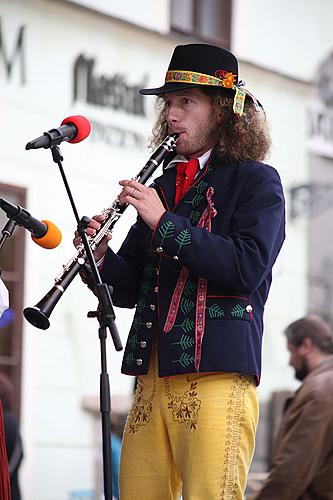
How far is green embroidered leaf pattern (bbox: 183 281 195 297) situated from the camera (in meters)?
3.47

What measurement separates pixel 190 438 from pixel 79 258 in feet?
1.99

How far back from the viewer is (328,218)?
31.3 feet

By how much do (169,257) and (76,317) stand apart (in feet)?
14.4

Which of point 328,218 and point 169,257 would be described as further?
point 328,218

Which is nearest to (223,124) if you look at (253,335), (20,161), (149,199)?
(149,199)

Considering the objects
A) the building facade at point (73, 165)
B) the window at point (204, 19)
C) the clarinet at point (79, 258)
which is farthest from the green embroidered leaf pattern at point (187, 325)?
the window at point (204, 19)

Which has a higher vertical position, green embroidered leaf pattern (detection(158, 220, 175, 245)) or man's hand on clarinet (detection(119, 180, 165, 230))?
man's hand on clarinet (detection(119, 180, 165, 230))

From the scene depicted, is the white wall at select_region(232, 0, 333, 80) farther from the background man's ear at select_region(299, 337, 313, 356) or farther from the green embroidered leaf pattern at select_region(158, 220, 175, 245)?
the green embroidered leaf pattern at select_region(158, 220, 175, 245)

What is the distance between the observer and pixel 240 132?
12.0 feet

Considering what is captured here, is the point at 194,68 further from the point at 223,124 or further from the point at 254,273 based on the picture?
the point at 254,273

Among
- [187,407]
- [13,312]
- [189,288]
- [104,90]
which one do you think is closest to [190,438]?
[187,407]

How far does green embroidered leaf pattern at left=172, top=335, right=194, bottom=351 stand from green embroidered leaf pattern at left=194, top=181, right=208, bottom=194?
1.49 feet

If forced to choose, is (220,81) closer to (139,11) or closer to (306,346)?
(306,346)

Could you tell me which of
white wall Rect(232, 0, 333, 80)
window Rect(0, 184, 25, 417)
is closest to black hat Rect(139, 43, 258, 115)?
window Rect(0, 184, 25, 417)
